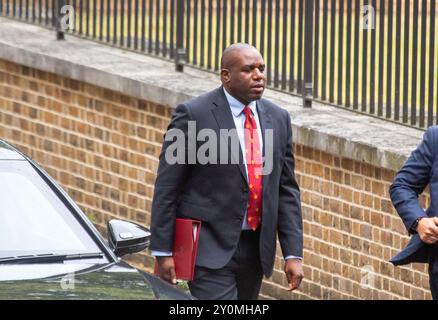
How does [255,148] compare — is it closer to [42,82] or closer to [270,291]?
[270,291]

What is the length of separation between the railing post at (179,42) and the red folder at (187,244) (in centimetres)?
463

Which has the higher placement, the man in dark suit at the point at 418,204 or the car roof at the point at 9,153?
the car roof at the point at 9,153

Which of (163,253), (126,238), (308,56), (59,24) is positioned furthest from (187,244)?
(59,24)

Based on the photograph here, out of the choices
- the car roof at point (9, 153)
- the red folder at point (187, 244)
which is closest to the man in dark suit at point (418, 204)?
the red folder at point (187, 244)

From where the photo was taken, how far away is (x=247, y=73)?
8273 millimetres

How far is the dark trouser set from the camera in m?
8.29

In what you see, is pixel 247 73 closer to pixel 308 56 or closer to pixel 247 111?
pixel 247 111

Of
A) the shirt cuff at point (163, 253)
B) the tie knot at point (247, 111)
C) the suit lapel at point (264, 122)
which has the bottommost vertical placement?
the shirt cuff at point (163, 253)

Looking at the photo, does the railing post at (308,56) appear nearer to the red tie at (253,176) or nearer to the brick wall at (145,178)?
the brick wall at (145,178)

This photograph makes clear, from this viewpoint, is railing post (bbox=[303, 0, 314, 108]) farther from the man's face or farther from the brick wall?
the man's face

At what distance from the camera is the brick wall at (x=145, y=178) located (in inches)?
412

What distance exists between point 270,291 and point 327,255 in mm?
686

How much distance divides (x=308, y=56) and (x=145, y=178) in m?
1.80

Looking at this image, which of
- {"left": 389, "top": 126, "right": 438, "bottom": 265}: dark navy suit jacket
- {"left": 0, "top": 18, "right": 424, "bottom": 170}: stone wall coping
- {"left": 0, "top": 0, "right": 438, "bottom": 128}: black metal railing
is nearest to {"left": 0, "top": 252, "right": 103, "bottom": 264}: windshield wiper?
{"left": 389, "top": 126, "right": 438, "bottom": 265}: dark navy suit jacket
